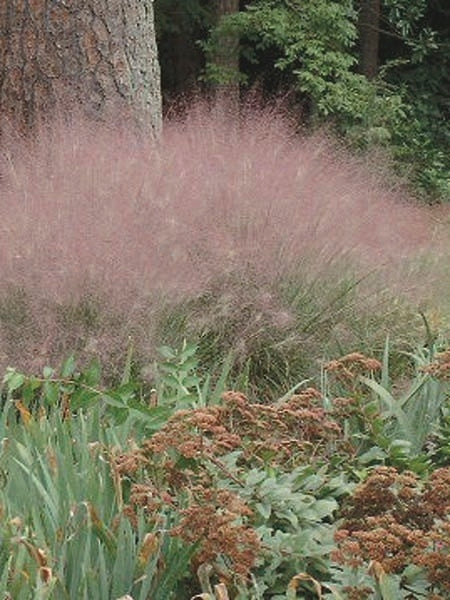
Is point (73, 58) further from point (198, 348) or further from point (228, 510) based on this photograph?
point (228, 510)

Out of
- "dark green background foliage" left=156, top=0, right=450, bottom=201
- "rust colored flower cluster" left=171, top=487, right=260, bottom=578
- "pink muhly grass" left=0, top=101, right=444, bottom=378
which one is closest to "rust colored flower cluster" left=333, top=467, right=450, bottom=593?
"rust colored flower cluster" left=171, top=487, right=260, bottom=578

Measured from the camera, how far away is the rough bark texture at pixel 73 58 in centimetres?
644

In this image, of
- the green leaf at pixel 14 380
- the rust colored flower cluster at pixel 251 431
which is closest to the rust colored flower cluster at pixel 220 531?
the rust colored flower cluster at pixel 251 431

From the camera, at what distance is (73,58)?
6465mm

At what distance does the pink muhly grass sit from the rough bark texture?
0.62 m

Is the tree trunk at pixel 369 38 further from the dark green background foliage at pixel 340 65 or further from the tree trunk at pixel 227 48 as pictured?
the tree trunk at pixel 227 48

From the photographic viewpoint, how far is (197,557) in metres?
2.33

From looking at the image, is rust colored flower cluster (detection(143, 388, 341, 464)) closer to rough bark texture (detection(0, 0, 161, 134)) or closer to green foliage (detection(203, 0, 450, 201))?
rough bark texture (detection(0, 0, 161, 134))

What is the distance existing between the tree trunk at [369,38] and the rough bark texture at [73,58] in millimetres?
8252

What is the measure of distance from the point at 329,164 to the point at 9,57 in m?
1.96

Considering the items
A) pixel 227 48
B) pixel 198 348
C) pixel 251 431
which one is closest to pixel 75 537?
pixel 251 431

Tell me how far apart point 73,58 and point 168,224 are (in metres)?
2.15

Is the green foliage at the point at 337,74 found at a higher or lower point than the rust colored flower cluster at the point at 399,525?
lower

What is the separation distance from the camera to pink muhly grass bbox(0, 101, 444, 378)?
4.21 meters
